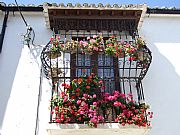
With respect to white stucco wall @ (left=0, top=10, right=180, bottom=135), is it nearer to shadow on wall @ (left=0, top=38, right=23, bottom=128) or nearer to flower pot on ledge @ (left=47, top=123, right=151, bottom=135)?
shadow on wall @ (left=0, top=38, right=23, bottom=128)

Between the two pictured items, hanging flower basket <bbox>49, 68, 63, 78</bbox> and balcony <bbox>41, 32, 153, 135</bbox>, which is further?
hanging flower basket <bbox>49, 68, 63, 78</bbox>

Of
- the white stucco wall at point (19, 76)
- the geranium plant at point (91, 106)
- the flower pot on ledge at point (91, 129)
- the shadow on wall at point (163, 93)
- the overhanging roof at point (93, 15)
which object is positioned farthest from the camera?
the overhanging roof at point (93, 15)

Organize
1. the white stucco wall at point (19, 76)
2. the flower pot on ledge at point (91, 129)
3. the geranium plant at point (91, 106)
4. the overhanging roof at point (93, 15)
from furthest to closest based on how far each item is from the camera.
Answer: the overhanging roof at point (93, 15), the white stucco wall at point (19, 76), the geranium plant at point (91, 106), the flower pot on ledge at point (91, 129)

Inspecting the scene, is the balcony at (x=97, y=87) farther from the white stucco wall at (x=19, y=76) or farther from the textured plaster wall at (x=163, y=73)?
the white stucco wall at (x=19, y=76)

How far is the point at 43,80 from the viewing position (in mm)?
7332

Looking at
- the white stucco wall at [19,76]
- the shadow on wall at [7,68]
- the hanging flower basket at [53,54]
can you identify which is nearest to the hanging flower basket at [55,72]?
the hanging flower basket at [53,54]

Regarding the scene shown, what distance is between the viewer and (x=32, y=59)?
7.65 meters

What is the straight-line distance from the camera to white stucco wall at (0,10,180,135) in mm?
6773

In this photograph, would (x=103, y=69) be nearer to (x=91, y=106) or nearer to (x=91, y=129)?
(x=91, y=106)

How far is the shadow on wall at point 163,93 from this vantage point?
6820 millimetres

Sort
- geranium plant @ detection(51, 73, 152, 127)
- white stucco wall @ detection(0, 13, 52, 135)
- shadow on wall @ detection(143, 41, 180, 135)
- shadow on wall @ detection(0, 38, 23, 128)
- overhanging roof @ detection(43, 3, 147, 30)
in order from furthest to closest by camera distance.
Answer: overhanging roof @ detection(43, 3, 147, 30)
shadow on wall @ detection(0, 38, 23, 128)
shadow on wall @ detection(143, 41, 180, 135)
white stucco wall @ detection(0, 13, 52, 135)
geranium plant @ detection(51, 73, 152, 127)

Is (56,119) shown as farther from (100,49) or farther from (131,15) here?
(131,15)

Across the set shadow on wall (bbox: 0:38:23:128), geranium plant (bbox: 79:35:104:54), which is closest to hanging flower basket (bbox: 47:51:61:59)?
geranium plant (bbox: 79:35:104:54)

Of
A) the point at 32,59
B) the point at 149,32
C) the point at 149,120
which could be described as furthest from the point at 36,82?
the point at 149,32
